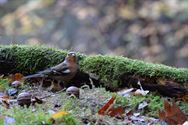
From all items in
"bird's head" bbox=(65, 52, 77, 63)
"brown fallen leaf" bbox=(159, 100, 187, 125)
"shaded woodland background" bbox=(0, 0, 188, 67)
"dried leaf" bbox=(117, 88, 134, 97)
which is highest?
"shaded woodland background" bbox=(0, 0, 188, 67)

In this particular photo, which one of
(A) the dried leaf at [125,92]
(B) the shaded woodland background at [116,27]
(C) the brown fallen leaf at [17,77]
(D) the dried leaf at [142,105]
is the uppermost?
(B) the shaded woodland background at [116,27]

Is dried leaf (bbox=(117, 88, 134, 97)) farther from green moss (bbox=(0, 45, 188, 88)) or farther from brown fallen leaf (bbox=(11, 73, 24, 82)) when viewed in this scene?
brown fallen leaf (bbox=(11, 73, 24, 82))

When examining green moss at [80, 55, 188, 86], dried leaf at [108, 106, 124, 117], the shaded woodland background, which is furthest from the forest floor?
the shaded woodland background

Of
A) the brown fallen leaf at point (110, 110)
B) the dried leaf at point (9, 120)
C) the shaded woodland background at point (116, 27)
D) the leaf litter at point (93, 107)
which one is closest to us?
the dried leaf at point (9, 120)

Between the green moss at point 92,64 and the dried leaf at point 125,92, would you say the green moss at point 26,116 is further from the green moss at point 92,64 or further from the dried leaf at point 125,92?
the green moss at point 92,64

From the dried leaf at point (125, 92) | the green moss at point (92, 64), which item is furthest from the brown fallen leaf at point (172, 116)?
the green moss at point (92, 64)

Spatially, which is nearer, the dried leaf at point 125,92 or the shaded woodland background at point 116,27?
the dried leaf at point 125,92

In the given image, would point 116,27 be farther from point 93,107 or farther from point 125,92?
point 93,107

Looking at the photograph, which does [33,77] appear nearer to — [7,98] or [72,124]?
[7,98]
